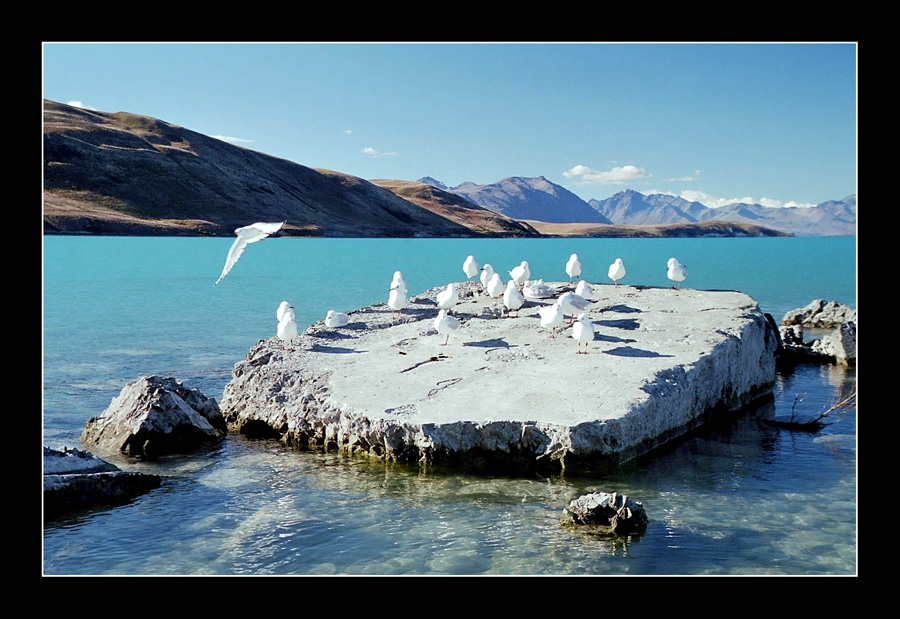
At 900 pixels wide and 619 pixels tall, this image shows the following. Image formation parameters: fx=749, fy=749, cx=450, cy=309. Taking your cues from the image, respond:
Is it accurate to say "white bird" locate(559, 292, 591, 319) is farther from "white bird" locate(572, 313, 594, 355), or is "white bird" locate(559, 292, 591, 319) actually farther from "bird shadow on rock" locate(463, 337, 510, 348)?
"bird shadow on rock" locate(463, 337, 510, 348)

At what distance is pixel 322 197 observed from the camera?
176m

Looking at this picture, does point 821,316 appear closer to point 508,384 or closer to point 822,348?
point 822,348

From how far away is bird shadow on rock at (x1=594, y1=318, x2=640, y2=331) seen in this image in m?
16.6

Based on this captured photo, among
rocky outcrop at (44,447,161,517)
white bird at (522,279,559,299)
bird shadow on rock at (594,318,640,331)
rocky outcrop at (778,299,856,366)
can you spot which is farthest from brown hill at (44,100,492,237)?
rocky outcrop at (44,447,161,517)

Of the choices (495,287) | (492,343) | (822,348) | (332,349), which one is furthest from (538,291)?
(822,348)

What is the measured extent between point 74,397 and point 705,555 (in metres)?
13.7

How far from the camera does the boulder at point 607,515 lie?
29.6 feet

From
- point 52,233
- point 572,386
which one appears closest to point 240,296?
point 572,386

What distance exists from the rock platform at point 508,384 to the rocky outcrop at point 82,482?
10.3 feet

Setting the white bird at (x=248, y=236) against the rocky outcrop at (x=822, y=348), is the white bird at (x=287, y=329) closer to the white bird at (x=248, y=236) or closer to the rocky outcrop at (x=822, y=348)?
the white bird at (x=248, y=236)

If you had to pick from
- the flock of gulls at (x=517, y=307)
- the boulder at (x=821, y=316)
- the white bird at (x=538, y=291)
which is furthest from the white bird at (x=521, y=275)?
the boulder at (x=821, y=316)

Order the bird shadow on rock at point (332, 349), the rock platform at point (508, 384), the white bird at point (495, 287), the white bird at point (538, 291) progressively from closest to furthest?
the rock platform at point (508, 384), the bird shadow on rock at point (332, 349), the white bird at point (538, 291), the white bird at point (495, 287)

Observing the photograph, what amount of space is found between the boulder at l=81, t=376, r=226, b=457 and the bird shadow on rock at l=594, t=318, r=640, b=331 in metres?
8.56

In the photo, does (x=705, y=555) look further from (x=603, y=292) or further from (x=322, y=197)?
(x=322, y=197)
